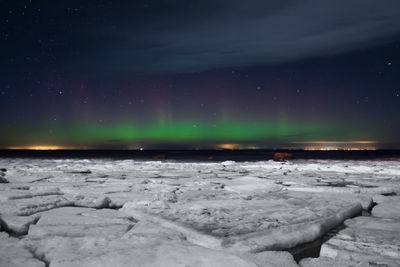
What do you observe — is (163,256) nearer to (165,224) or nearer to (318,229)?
(165,224)

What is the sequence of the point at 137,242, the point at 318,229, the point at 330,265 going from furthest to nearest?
the point at 318,229, the point at 137,242, the point at 330,265

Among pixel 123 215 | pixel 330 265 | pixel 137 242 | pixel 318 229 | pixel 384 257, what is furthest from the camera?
pixel 123 215

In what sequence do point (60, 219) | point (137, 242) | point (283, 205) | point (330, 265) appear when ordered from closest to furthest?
point (330, 265)
point (137, 242)
point (60, 219)
point (283, 205)

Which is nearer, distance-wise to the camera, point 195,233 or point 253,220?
point 195,233

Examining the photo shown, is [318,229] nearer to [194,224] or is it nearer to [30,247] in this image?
[194,224]

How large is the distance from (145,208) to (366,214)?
6.74 ft

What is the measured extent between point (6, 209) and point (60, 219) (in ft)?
2.25

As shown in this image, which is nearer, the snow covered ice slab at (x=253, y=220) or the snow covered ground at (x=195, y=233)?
the snow covered ground at (x=195, y=233)

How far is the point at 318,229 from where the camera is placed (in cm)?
190

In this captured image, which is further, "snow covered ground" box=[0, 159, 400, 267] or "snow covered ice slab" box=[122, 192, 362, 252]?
"snow covered ice slab" box=[122, 192, 362, 252]

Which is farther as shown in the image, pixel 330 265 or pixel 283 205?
pixel 283 205

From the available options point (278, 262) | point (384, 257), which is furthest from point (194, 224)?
point (384, 257)

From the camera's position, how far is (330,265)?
139cm

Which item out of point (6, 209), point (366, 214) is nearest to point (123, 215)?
point (6, 209)
